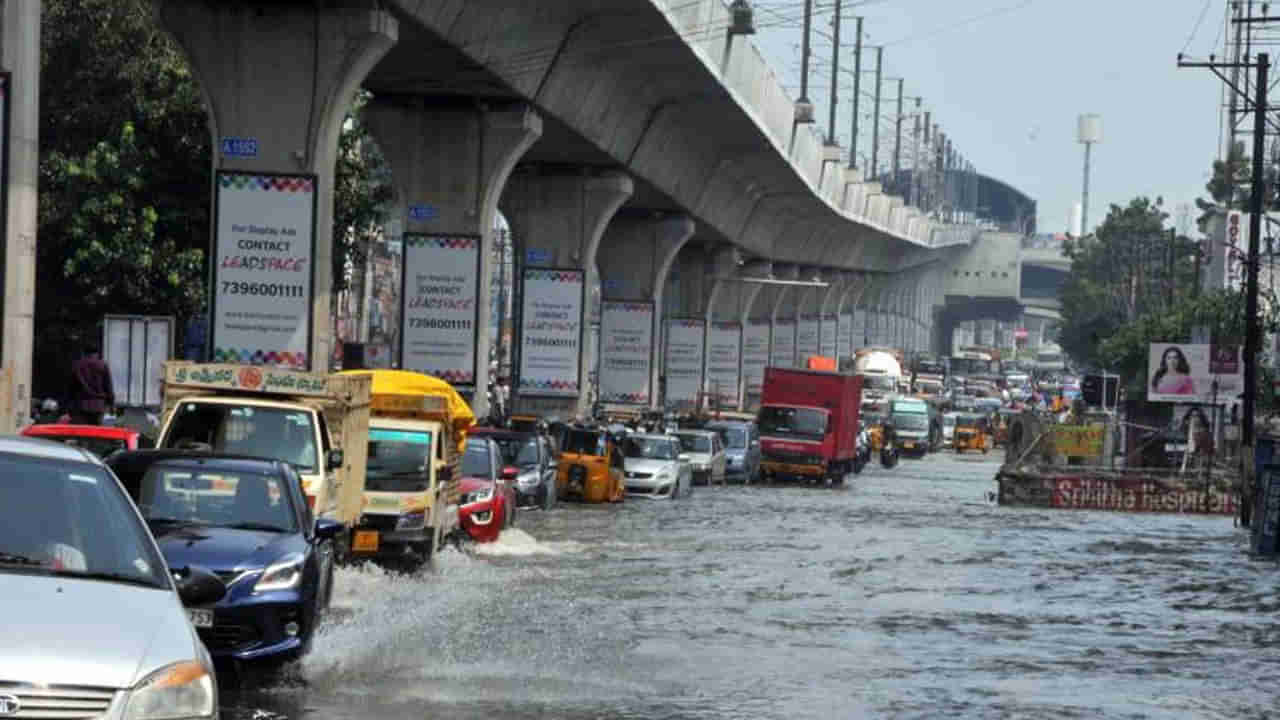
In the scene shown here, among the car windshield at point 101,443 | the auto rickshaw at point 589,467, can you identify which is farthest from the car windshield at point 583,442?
the car windshield at point 101,443

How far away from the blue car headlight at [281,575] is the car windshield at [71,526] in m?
4.62

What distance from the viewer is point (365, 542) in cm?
2423

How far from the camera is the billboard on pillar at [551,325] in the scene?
168ft

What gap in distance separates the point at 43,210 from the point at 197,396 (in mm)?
29376

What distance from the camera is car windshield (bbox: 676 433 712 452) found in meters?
57.7

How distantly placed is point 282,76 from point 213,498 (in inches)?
679

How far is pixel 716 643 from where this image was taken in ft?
63.7

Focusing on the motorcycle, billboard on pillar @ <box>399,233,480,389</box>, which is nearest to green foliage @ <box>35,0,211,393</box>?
billboard on pillar @ <box>399,233,480,389</box>

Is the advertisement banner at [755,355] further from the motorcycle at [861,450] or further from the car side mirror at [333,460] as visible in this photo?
the car side mirror at [333,460]

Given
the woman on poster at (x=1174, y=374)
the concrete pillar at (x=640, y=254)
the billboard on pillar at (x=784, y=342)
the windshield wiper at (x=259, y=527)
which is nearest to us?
the windshield wiper at (x=259, y=527)

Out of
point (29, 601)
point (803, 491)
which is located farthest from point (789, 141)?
point (29, 601)

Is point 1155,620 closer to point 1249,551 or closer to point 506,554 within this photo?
point 506,554

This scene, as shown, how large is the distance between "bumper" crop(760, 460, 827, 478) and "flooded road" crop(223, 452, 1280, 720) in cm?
2397

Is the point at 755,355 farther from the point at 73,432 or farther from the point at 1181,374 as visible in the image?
the point at 73,432
